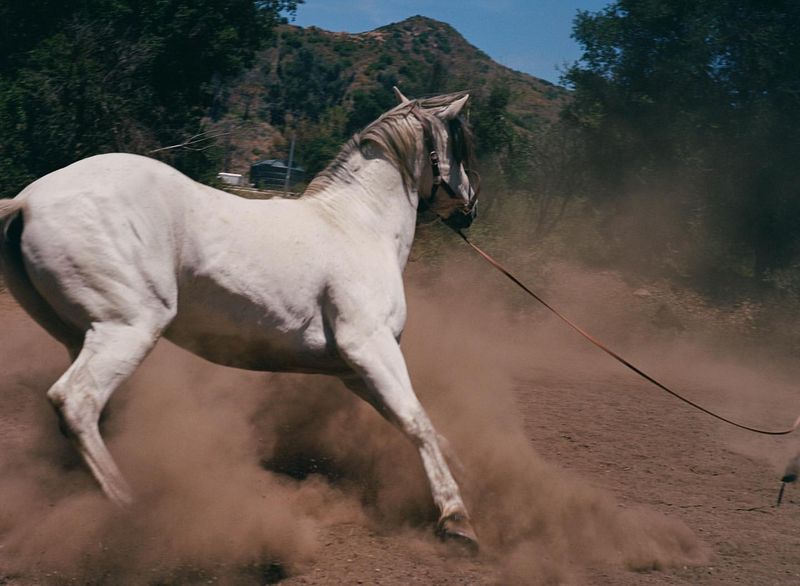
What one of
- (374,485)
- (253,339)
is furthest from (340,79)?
(253,339)

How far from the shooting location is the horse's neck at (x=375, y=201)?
433 cm

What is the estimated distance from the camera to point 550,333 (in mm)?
12344

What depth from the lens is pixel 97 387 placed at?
10.5 ft

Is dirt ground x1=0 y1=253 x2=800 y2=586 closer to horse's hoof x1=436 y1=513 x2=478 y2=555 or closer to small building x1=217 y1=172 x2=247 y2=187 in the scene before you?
horse's hoof x1=436 y1=513 x2=478 y2=555

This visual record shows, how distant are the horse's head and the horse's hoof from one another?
193 cm

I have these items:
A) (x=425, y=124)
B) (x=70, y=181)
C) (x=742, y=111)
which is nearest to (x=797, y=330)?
(x=742, y=111)

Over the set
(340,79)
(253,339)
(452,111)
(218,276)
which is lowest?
(253,339)

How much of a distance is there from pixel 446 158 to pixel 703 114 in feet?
45.6

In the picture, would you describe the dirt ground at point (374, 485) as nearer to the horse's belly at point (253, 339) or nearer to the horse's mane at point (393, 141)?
the horse's belly at point (253, 339)

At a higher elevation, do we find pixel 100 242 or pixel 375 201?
pixel 375 201

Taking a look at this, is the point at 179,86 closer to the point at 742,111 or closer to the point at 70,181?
the point at 742,111

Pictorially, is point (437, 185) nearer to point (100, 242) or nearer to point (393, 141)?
point (393, 141)

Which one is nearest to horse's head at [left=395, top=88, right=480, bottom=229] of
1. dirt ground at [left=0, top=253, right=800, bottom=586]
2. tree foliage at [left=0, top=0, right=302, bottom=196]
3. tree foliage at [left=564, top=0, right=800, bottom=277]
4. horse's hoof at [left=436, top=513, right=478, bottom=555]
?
dirt ground at [left=0, top=253, right=800, bottom=586]

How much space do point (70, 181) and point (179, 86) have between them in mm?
12500
